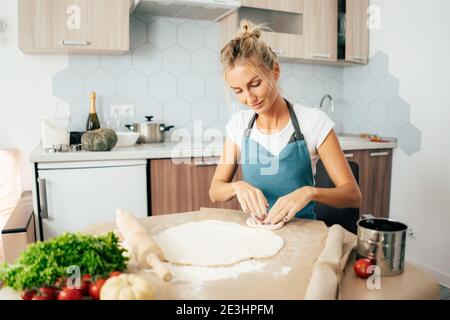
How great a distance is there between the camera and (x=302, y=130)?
1601 mm

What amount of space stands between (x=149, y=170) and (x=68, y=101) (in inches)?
32.1

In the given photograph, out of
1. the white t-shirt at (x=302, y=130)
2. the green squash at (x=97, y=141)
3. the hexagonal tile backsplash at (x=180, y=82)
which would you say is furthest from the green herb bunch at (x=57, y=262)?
the hexagonal tile backsplash at (x=180, y=82)

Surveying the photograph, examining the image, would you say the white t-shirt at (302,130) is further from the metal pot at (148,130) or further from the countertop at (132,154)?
the metal pot at (148,130)

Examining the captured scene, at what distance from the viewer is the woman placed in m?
1.41

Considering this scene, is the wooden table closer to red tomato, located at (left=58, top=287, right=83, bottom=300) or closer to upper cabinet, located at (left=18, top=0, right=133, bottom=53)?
red tomato, located at (left=58, top=287, right=83, bottom=300)

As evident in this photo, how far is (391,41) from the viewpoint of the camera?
291 centimetres

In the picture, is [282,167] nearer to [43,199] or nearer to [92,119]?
[43,199]

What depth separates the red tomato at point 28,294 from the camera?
0.71 meters

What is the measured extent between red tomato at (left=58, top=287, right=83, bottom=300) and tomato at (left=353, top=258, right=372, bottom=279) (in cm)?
56

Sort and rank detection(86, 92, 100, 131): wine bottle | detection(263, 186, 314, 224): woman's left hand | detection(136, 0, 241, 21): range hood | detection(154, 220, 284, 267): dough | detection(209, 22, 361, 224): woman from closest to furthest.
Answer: detection(154, 220, 284, 267): dough
detection(263, 186, 314, 224): woman's left hand
detection(209, 22, 361, 224): woman
detection(136, 0, 241, 21): range hood
detection(86, 92, 100, 131): wine bottle

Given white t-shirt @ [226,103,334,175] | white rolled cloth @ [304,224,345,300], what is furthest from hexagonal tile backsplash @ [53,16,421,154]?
white rolled cloth @ [304,224,345,300]

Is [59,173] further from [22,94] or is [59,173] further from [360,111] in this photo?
[360,111]

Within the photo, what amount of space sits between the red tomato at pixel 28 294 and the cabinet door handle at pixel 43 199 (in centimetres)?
140
